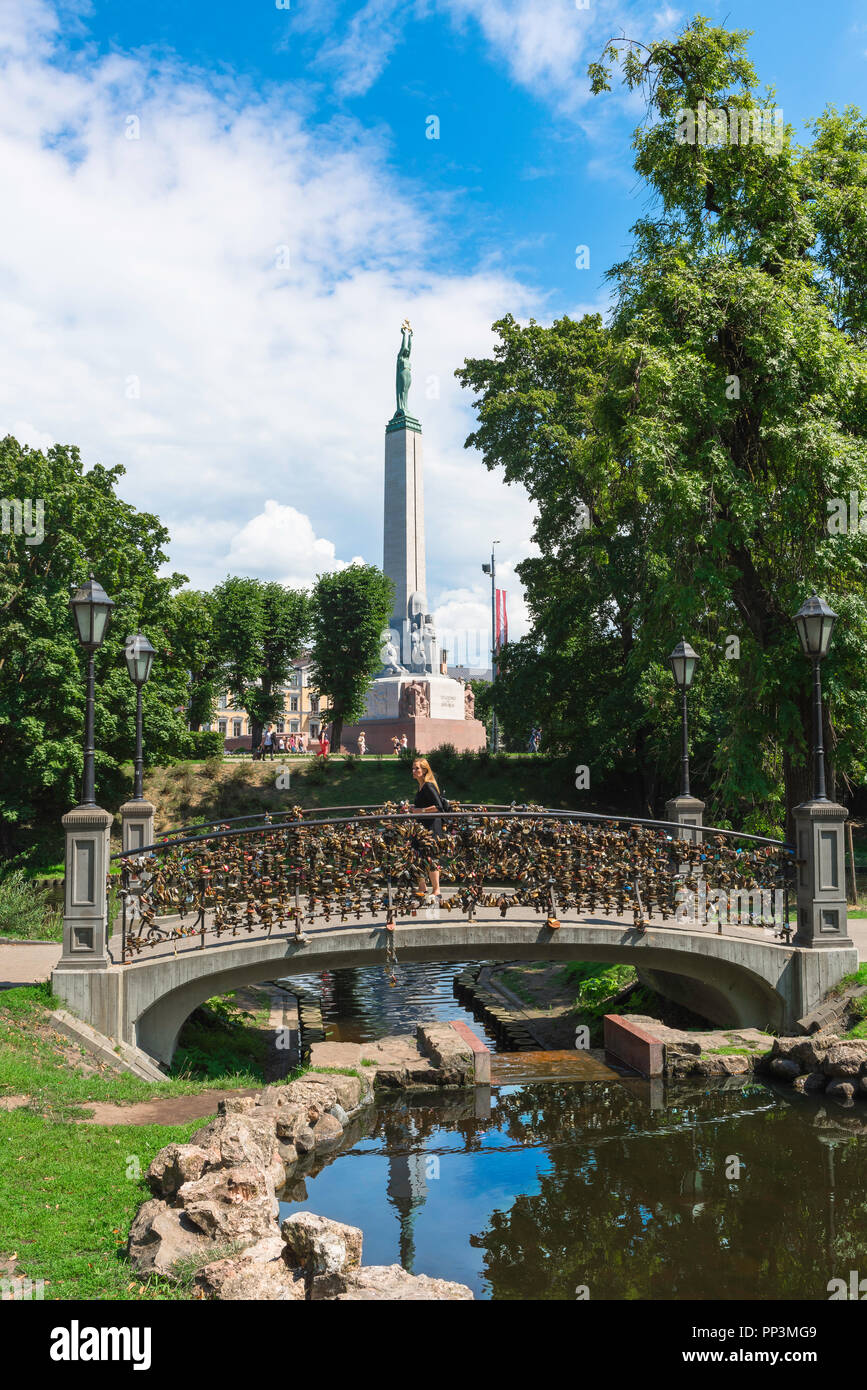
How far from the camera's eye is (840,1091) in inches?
381

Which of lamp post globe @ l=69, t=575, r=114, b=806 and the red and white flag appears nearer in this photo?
lamp post globe @ l=69, t=575, r=114, b=806

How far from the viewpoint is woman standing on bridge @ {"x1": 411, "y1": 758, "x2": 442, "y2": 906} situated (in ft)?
38.0

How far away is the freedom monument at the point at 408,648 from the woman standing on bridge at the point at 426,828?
1235 inches

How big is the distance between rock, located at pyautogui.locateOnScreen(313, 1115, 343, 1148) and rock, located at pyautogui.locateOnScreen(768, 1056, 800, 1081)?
461cm

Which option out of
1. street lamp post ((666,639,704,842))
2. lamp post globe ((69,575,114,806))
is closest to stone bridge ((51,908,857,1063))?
lamp post globe ((69,575,114,806))

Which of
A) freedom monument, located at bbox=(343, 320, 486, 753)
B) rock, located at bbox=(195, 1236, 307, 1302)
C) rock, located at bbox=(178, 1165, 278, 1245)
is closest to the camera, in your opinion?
rock, located at bbox=(195, 1236, 307, 1302)

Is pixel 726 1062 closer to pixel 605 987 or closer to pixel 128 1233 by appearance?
pixel 605 987

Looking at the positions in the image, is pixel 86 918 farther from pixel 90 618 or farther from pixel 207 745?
pixel 207 745

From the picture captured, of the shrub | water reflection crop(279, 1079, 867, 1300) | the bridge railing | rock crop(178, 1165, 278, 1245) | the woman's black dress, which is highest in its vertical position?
the shrub

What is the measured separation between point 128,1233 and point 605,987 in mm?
10360

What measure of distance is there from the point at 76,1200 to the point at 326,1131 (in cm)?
282

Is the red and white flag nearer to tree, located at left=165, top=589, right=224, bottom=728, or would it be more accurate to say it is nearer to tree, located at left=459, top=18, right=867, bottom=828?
tree, located at left=165, top=589, right=224, bottom=728

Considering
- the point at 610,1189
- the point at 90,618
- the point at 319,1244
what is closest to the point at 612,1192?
the point at 610,1189

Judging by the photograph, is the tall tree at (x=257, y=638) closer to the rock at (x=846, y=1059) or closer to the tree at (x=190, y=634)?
the tree at (x=190, y=634)
